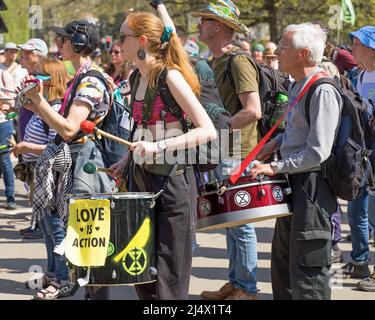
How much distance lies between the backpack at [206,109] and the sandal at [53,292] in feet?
7.36

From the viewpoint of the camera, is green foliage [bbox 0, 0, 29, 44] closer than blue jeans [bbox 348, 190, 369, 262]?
No

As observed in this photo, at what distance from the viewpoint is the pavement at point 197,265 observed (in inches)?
255

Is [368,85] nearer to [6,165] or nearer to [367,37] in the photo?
[367,37]

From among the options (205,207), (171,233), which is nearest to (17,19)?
(205,207)

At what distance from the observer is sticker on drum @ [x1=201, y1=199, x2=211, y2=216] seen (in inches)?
194

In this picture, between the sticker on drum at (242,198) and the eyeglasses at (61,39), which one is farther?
the eyeglasses at (61,39)

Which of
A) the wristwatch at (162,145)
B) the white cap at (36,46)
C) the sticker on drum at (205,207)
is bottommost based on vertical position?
the sticker on drum at (205,207)

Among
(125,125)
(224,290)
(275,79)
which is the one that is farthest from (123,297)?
(275,79)

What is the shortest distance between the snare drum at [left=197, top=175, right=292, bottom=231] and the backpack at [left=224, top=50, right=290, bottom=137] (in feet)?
3.62

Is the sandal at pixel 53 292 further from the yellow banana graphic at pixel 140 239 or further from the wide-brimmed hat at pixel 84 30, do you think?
the yellow banana graphic at pixel 140 239

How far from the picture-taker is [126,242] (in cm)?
418

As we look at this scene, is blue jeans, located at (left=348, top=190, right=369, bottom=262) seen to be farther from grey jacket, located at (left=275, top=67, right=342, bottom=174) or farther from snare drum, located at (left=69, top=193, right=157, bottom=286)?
Answer: snare drum, located at (left=69, top=193, right=157, bottom=286)

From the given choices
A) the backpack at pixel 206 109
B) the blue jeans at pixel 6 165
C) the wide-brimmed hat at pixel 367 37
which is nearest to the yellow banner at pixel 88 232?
the backpack at pixel 206 109

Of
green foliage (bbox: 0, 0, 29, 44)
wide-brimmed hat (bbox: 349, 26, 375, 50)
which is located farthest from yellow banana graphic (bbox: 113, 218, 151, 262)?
green foliage (bbox: 0, 0, 29, 44)
